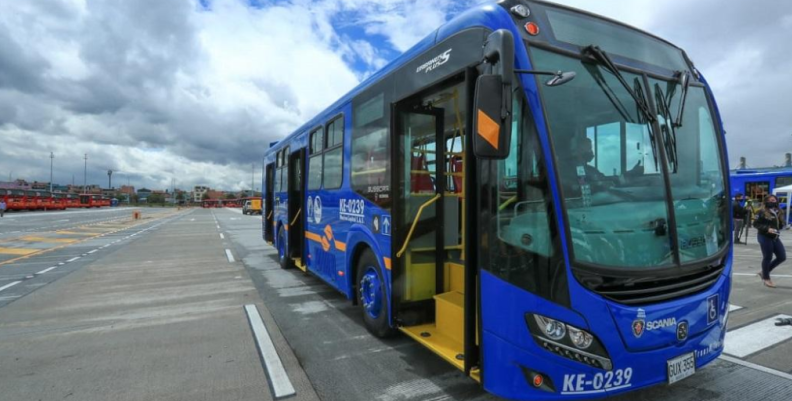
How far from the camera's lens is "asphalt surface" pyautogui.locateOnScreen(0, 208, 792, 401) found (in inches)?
137

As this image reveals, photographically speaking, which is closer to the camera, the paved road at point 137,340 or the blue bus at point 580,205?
the blue bus at point 580,205

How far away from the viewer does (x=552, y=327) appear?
8.25 ft

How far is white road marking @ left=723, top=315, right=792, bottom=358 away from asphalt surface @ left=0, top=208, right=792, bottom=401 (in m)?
0.02

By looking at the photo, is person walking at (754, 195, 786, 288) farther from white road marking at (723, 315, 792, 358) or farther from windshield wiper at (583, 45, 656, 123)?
windshield wiper at (583, 45, 656, 123)

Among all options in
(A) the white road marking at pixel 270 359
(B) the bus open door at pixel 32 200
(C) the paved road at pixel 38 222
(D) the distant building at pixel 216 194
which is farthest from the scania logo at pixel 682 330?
(D) the distant building at pixel 216 194

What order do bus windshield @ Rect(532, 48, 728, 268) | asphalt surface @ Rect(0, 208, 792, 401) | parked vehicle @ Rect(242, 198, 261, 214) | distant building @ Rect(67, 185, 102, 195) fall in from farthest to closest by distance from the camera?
distant building @ Rect(67, 185, 102, 195) < parked vehicle @ Rect(242, 198, 261, 214) < asphalt surface @ Rect(0, 208, 792, 401) < bus windshield @ Rect(532, 48, 728, 268)

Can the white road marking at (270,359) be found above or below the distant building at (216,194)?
below

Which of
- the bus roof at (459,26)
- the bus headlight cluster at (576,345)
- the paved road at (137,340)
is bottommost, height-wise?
the paved road at (137,340)

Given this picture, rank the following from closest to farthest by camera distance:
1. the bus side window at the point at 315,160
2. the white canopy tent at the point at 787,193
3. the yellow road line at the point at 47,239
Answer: the bus side window at the point at 315,160
the yellow road line at the point at 47,239
the white canopy tent at the point at 787,193

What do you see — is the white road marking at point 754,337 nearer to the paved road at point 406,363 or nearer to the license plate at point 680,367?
the paved road at point 406,363

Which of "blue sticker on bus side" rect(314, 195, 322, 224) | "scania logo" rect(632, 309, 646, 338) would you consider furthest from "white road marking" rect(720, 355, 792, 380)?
"blue sticker on bus side" rect(314, 195, 322, 224)

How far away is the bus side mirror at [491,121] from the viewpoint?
8.25ft

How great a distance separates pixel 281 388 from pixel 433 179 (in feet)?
8.05

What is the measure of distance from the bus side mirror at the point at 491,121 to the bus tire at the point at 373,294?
2248 mm
